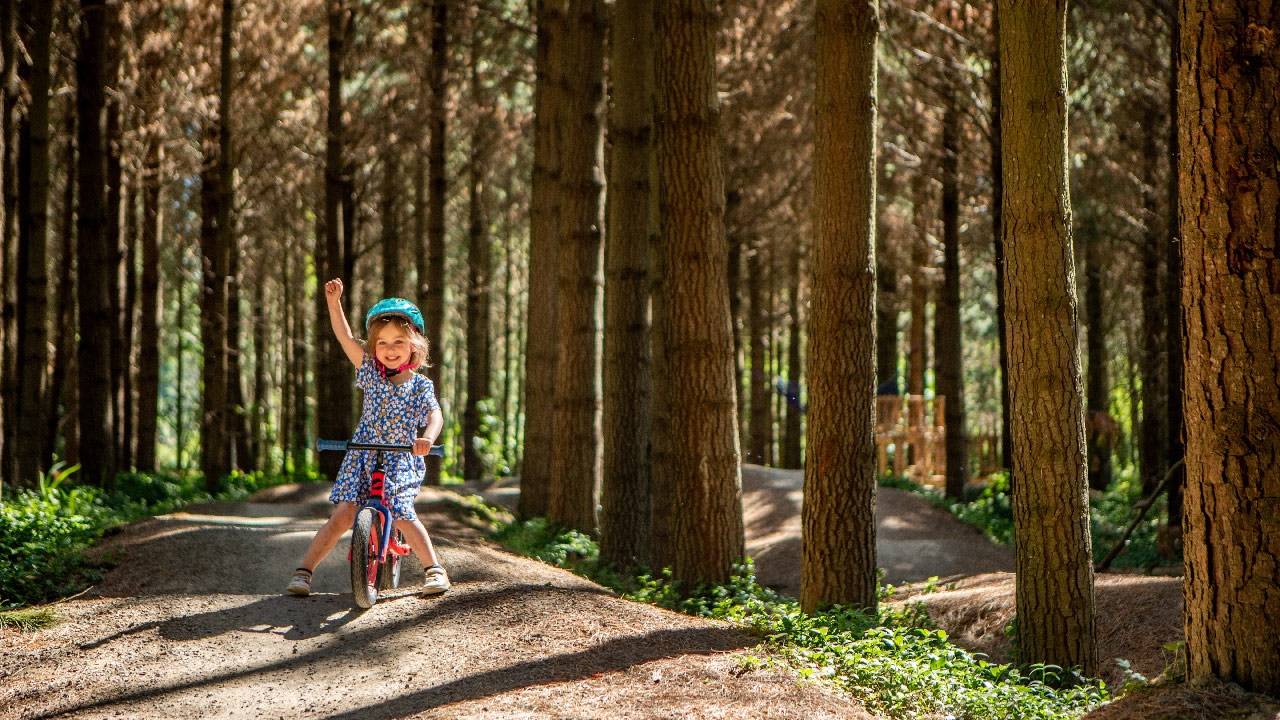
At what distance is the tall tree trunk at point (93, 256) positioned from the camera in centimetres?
1251

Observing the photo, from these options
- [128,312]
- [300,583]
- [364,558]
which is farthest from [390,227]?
[364,558]

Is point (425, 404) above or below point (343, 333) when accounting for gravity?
below

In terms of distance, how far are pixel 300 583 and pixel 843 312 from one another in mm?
3542

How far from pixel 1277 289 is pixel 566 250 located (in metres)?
7.50

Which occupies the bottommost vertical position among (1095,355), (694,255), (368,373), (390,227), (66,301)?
(368,373)

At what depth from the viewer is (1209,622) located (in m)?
4.04

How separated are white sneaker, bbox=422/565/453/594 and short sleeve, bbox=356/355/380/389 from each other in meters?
1.10

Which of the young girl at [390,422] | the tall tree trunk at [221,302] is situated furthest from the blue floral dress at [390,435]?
the tall tree trunk at [221,302]

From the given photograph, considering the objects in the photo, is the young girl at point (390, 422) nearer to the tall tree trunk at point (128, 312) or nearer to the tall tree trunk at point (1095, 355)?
the tall tree trunk at point (128, 312)

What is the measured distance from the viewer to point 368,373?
6.24m

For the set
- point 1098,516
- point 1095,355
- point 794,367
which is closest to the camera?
point 1098,516

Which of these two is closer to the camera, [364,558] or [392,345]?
[364,558]

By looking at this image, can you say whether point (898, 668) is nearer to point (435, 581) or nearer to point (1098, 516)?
point (435, 581)

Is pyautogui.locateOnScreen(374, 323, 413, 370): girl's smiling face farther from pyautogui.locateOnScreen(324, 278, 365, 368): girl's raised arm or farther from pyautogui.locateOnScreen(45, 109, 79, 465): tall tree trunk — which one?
pyautogui.locateOnScreen(45, 109, 79, 465): tall tree trunk
